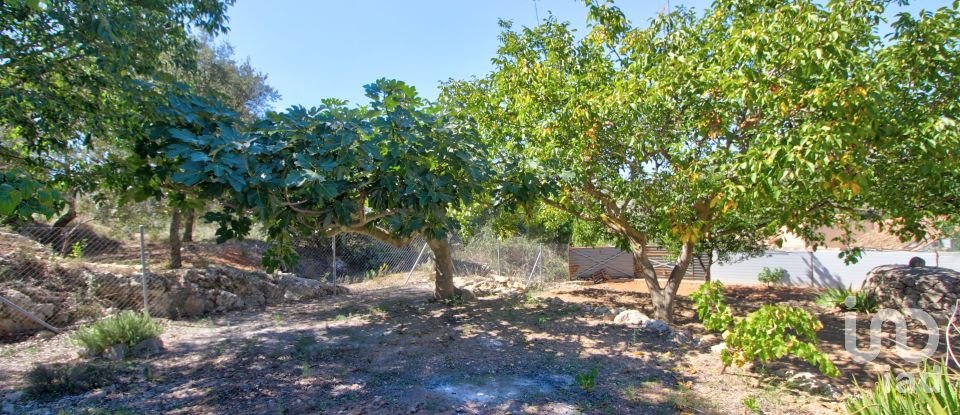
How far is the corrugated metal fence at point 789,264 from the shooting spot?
41.4 feet

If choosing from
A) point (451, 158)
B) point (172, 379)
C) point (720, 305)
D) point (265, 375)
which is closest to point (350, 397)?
point (265, 375)

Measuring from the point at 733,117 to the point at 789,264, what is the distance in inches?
410

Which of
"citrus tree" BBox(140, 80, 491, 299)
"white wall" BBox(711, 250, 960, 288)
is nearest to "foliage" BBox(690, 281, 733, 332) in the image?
"citrus tree" BBox(140, 80, 491, 299)

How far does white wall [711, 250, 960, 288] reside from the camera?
1237 centimetres

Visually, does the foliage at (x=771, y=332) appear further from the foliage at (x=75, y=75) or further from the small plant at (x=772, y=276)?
the small plant at (x=772, y=276)

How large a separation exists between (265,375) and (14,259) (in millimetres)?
4799

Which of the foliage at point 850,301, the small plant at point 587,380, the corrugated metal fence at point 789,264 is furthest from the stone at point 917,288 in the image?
the small plant at point 587,380

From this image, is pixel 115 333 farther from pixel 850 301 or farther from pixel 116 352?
pixel 850 301

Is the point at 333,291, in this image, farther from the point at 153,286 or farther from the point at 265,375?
the point at 265,375

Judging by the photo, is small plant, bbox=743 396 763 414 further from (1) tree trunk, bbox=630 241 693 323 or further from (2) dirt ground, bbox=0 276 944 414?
(1) tree trunk, bbox=630 241 693 323

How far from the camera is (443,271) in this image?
332 inches

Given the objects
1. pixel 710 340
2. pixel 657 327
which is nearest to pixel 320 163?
pixel 657 327

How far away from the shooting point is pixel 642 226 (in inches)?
329

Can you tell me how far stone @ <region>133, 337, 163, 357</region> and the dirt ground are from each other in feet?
0.41
